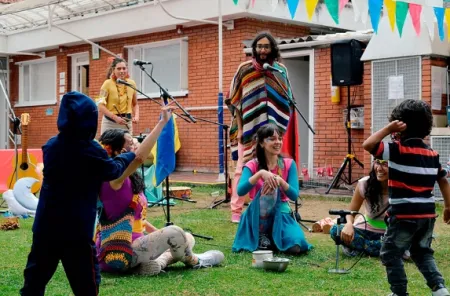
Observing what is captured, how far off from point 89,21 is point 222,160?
20.5ft

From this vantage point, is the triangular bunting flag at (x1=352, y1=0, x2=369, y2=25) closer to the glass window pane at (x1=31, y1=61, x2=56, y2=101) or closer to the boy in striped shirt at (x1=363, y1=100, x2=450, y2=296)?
the boy in striped shirt at (x1=363, y1=100, x2=450, y2=296)

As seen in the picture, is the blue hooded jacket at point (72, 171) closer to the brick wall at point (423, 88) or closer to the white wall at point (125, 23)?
the brick wall at point (423, 88)

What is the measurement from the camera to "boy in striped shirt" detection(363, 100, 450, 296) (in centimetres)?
417

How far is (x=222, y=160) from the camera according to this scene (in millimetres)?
12688

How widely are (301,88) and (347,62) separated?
3.16 meters

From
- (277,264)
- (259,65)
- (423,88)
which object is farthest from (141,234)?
(423,88)

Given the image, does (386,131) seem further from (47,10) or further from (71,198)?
(47,10)

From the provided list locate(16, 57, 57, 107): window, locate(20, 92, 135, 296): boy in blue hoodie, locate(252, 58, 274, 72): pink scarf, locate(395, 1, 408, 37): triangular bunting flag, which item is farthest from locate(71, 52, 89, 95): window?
locate(20, 92, 135, 296): boy in blue hoodie

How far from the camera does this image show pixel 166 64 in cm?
1595

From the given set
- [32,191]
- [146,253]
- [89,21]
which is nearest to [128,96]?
[32,191]

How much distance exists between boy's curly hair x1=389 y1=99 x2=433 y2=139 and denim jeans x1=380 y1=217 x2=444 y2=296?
1.67 ft

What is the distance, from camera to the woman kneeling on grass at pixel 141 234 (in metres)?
4.80

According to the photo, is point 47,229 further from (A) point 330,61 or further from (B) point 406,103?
(A) point 330,61

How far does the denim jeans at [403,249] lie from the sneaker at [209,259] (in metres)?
1.74
